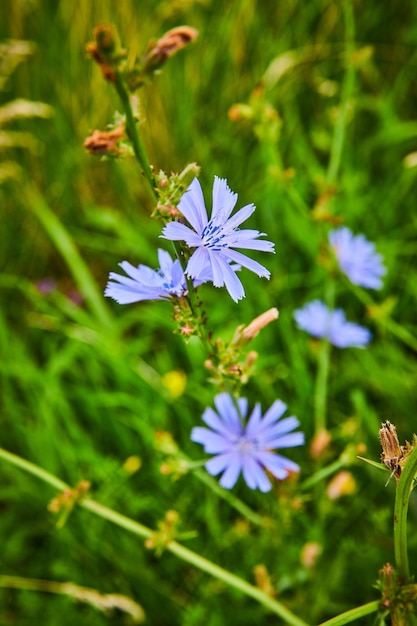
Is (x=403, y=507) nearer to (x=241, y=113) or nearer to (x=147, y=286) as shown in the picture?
(x=147, y=286)

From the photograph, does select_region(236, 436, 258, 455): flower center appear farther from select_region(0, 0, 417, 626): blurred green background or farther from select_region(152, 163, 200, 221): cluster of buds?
select_region(152, 163, 200, 221): cluster of buds

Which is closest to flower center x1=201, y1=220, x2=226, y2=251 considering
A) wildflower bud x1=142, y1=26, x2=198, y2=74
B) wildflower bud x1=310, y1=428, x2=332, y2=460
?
wildflower bud x1=142, y1=26, x2=198, y2=74

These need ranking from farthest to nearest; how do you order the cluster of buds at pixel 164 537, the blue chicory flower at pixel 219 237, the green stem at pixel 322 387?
the green stem at pixel 322 387, the cluster of buds at pixel 164 537, the blue chicory flower at pixel 219 237

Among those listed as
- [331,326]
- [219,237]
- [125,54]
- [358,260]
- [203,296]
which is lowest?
[219,237]

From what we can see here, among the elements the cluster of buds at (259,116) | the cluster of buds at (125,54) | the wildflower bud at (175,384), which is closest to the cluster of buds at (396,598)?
the cluster of buds at (125,54)

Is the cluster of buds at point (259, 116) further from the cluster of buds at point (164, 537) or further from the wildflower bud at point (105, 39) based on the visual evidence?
the cluster of buds at point (164, 537)

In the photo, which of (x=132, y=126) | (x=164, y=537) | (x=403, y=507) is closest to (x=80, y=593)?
(x=164, y=537)

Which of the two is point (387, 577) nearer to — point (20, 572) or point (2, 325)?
point (20, 572)
